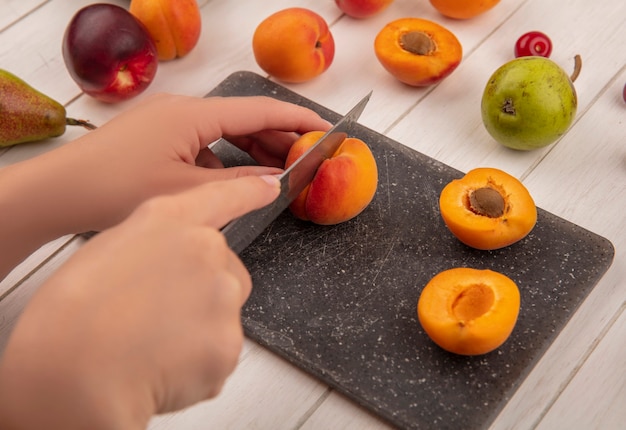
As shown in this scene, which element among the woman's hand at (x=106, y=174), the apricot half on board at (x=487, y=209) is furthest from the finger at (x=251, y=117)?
the apricot half on board at (x=487, y=209)

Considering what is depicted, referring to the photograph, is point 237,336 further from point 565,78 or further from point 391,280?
point 565,78

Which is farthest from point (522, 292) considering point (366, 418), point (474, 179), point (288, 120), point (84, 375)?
point (84, 375)

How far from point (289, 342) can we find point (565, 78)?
0.58 metres

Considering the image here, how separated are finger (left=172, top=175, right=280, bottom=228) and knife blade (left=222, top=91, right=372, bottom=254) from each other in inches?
5.7

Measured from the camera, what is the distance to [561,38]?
141cm

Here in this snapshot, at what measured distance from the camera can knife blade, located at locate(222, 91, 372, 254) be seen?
96 cm

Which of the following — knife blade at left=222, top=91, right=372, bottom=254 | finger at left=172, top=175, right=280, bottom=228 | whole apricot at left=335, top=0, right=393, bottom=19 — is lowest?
whole apricot at left=335, top=0, right=393, bottom=19

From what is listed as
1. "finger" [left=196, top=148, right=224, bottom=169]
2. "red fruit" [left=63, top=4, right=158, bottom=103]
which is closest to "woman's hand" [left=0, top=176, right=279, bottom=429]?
"finger" [left=196, top=148, right=224, bottom=169]

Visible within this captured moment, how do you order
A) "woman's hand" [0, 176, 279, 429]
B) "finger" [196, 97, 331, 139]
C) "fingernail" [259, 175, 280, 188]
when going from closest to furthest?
"woman's hand" [0, 176, 279, 429] < "fingernail" [259, 175, 280, 188] < "finger" [196, 97, 331, 139]

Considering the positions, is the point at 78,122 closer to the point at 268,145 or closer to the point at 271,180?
the point at 268,145

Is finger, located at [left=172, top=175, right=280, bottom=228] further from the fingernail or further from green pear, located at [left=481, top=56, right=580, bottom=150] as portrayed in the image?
green pear, located at [left=481, top=56, right=580, bottom=150]

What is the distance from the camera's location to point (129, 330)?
24.8 inches

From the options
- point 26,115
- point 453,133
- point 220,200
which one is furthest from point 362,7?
point 220,200

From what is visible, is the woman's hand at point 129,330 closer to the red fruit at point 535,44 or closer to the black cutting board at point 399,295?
the black cutting board at point 399,295
